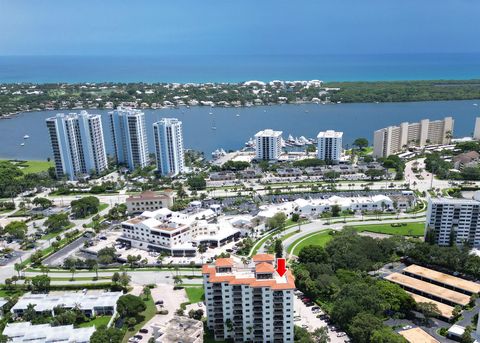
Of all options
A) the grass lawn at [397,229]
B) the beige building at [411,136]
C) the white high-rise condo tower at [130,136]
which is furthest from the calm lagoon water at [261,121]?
the grass lawn at [397,229]

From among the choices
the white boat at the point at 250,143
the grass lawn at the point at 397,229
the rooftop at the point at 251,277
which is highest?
the rooftop at the point at 251,277

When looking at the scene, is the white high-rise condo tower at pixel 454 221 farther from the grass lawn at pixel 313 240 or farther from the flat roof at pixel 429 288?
the grass lawn at pixel 313 240

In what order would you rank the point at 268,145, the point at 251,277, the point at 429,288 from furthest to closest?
1. the point at 268,145
2. the point at 429,288
3. the point at 251,277

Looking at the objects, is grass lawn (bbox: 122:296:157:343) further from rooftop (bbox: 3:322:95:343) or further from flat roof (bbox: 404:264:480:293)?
flat roof (bbox: 404:264:480:293)

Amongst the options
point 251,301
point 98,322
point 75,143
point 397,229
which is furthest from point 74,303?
point 75,143

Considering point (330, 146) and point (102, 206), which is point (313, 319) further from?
point (330, 146)

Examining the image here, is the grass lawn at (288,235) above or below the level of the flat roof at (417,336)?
below
